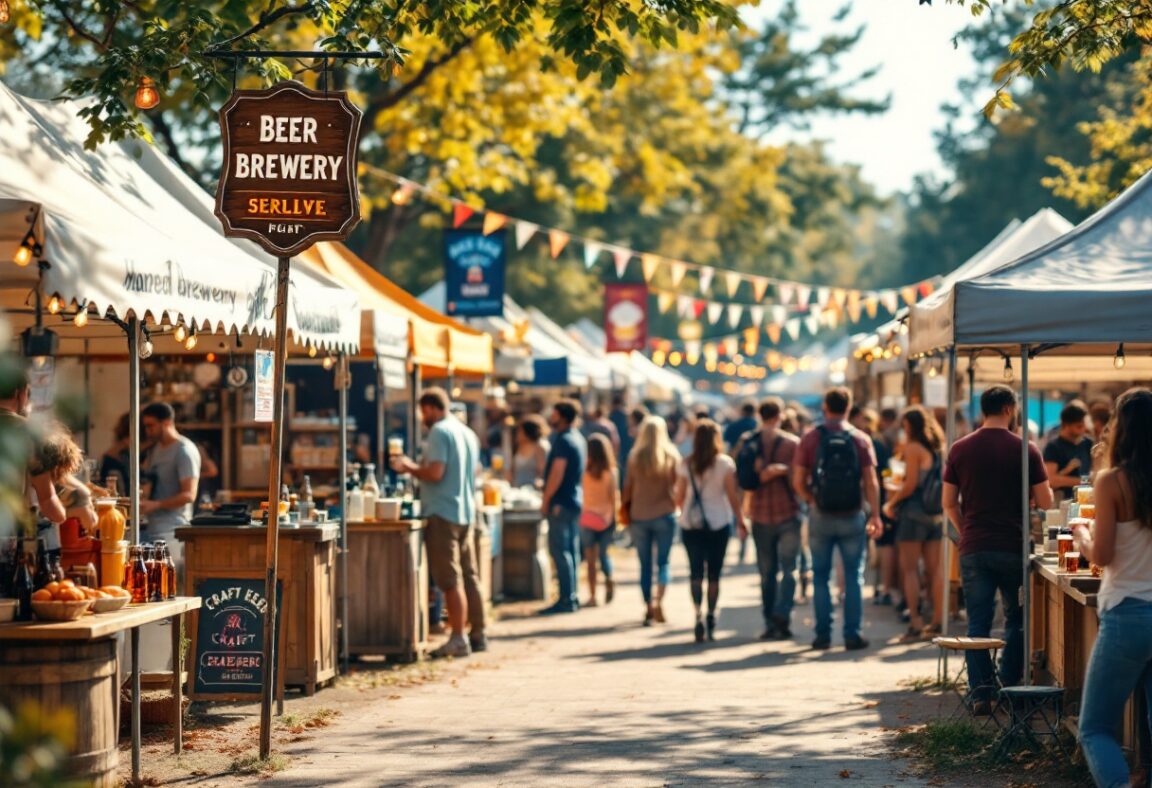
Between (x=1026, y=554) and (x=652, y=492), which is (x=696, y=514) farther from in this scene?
(x=1026, y=554)

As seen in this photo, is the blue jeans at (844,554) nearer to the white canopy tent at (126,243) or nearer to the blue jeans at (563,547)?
the blue jeans at (563,547)

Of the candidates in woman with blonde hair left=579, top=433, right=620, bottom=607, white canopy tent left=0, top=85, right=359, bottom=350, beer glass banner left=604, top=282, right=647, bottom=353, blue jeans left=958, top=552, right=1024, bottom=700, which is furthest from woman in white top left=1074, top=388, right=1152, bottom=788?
beer glass banner left=604, top=282, right=647, bottom=353

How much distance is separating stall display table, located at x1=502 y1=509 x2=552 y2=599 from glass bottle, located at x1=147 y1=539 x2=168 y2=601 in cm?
1010

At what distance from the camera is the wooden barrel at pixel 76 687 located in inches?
285

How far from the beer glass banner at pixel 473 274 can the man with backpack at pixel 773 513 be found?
9094 millimetres

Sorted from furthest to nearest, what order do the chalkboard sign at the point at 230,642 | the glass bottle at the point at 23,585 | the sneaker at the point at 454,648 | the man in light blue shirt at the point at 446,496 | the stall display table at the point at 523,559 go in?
1. the stall display table at the point at 523,559
2. the sneaker at the point at 454,648
3. the man in light blue shirt at the point at 446,496
4. the chalkboard sign at the point at 230,642
5. the glass bottle at the point at 23,585

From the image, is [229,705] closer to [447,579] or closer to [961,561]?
[447,579]

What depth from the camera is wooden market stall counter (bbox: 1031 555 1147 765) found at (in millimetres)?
8172

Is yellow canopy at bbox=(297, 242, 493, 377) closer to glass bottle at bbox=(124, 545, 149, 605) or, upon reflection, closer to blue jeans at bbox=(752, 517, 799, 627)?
blue jeans at bbox=(752, 517, 799, 627)

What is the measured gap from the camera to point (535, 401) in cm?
3325

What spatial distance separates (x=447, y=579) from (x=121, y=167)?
4296mm

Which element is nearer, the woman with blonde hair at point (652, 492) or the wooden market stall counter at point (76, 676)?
the wooden market stall counter at point (76, 676)

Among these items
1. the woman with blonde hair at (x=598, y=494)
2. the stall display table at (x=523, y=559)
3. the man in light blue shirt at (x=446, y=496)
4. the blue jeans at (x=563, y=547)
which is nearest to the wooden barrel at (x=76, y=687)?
the man in light blue shirt at (x=446, y=496)

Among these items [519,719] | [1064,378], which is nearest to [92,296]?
[519,719]
